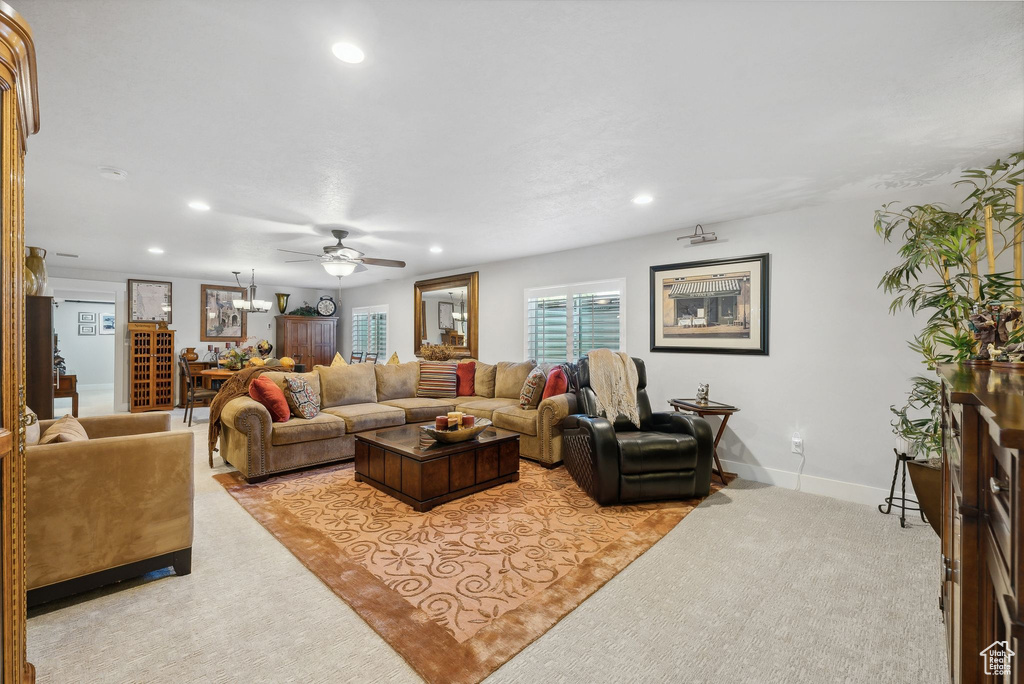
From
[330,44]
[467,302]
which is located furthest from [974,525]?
[467,302]

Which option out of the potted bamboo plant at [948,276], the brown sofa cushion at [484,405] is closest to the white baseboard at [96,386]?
A: the brown sofa cushion at [484,405]

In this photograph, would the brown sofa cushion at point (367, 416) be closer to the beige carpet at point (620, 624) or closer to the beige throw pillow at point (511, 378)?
the beige throw pillow at point (511, 378)

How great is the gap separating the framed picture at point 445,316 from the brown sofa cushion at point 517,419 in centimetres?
257

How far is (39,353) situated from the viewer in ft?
9.27

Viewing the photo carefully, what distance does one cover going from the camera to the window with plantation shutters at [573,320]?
4973mm

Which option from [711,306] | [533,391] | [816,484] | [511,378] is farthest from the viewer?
[511,378]

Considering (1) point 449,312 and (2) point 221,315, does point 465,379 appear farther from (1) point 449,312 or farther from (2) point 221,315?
(2) point 221,315

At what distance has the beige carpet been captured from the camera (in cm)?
166

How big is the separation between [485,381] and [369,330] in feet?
13.5

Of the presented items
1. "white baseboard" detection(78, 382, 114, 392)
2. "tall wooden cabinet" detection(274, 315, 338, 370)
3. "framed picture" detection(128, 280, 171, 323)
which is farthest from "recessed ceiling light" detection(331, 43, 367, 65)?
"white baseboard" detection(78, 382, 114, 392)

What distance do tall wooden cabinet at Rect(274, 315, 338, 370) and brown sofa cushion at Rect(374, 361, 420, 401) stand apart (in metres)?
3.66

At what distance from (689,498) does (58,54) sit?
4.37 metres

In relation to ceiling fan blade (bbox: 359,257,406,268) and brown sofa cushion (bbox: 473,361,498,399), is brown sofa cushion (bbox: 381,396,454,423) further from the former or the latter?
ceiling fan blade (bbox: 359,257,406,268)

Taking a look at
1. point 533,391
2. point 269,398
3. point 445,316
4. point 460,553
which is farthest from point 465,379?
point 460,553
